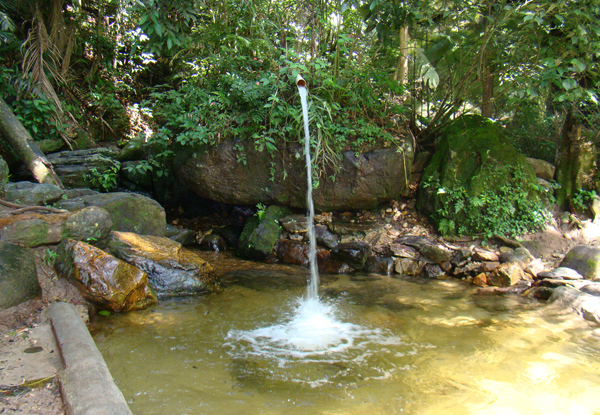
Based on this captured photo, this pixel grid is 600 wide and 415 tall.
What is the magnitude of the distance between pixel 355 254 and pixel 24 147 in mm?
6106

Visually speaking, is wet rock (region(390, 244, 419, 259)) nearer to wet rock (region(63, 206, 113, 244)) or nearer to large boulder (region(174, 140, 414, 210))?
large boulder (region(174, 140, 414, 210))

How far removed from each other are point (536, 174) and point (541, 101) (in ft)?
8.31

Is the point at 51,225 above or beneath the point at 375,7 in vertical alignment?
beneath

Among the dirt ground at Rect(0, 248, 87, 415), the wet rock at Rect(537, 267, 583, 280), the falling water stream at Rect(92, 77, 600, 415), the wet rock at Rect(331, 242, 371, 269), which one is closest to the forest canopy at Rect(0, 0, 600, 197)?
the wet rock at Rect(331, 242, 371, 269)

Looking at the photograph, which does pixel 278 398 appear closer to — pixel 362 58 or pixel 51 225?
pixel 51 225

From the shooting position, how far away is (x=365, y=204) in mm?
7211

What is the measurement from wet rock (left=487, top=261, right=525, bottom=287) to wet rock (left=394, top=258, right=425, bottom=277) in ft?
3.46

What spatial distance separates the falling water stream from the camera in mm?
2564

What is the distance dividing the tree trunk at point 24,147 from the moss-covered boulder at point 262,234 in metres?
3.45

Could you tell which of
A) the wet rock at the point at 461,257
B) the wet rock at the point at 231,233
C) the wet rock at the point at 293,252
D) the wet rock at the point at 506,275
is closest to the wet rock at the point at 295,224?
the wet rock at the point at 293,252

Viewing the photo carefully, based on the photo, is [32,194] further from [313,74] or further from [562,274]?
[562,274]

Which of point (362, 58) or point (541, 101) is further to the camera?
point (541, 101)

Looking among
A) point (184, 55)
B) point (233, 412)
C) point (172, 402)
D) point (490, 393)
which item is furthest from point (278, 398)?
point (184, 55)

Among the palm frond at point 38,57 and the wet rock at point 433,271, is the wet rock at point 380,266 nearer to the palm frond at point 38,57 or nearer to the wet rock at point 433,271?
the wet rock at point 433,271
